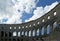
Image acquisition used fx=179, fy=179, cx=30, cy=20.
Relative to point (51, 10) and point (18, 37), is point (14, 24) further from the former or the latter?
point (51, 10)

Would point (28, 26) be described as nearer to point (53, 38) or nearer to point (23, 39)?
point (23, 39)

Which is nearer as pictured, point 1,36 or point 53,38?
point 53,38

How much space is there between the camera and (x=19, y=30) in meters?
82.2

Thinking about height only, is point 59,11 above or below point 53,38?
above

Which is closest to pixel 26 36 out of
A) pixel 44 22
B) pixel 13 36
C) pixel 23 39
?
pixel 23 39

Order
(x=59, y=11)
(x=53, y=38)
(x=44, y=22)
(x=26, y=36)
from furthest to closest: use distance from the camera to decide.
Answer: (x=26, y=36) < (x=44, y=22) < (x=59, y=11) < (x=53, y=38)

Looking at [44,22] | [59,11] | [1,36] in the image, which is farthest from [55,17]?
[1,36]

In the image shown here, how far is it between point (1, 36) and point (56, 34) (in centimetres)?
4732

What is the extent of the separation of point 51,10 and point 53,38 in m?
26.4

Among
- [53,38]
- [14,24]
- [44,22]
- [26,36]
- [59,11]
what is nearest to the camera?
[53,38]

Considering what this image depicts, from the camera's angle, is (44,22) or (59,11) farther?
(44,22)

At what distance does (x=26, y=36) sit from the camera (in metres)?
78.3

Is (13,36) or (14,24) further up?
(14,24)

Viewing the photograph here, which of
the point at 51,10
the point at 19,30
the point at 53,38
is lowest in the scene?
the point at 53,38
